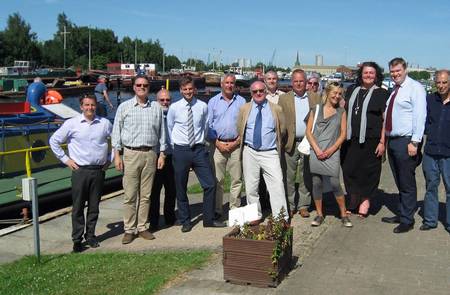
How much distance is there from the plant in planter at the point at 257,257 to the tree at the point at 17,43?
102 metres

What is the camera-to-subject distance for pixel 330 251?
5613 millimetres

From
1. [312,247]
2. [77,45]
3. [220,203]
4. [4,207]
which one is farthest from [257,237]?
[77,45]

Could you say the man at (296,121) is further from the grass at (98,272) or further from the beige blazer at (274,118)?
the grass at (98,272)

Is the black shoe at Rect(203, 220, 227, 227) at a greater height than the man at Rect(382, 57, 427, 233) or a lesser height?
lesser

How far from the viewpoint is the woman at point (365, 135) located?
6.54 metres

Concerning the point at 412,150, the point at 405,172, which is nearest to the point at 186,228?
the point at 405,172

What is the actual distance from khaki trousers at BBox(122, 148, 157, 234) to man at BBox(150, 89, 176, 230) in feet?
1.28

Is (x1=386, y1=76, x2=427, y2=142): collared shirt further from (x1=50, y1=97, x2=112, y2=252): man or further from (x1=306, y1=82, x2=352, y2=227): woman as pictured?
(x1=50, y1=97, x2=112, y2=252): man

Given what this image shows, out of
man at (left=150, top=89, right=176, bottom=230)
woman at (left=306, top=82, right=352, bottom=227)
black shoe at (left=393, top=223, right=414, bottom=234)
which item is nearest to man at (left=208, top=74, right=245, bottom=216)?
man at (left=150, top=89, right=176, bottom=230)

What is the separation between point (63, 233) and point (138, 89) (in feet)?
8.63

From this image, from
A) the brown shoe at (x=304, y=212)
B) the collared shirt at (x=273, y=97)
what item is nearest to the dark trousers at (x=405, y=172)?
the brown shoe at (x=304, y=212)

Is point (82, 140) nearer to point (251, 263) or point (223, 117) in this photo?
point (223, 117)

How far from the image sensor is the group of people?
20.2 feet

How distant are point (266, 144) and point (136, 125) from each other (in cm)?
153
